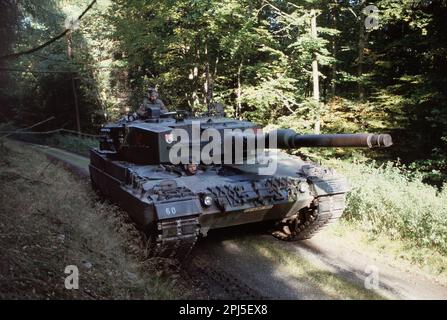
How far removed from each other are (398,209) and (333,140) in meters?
3.32

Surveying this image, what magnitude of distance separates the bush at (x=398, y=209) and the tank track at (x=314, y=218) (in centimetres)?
118

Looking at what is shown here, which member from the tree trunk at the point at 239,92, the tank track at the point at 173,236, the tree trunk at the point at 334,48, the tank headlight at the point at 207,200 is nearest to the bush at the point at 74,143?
the tree trunk at the point at 239,92

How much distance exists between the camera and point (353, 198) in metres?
9.64

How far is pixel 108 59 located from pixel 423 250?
20718 millimetres

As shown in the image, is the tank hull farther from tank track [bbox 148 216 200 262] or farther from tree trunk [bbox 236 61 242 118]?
tree trunk [bbox 236 61 242 118]

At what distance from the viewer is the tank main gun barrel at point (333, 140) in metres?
5.57

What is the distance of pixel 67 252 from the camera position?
5.82 m

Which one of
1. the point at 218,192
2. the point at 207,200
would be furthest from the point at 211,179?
the point at 207,200

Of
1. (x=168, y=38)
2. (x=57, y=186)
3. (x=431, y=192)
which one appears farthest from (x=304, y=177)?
(x=168, y=38)

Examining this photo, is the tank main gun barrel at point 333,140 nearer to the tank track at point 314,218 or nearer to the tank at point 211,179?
the tank at point 211,179

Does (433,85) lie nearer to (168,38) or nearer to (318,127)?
(318,127)

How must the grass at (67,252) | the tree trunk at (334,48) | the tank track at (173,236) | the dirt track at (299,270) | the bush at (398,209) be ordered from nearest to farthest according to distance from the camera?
the grass at (67,252) < the tank track at (173,236) < the dirt track at (299,270) < the bush at (398,209) < the tree trunk at (334,48)

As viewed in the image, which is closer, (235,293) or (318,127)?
(235,293)

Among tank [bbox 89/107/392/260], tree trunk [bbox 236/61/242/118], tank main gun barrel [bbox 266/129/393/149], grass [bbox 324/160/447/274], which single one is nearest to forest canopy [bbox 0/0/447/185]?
tree trunk [bbox 236/61/242/118]
